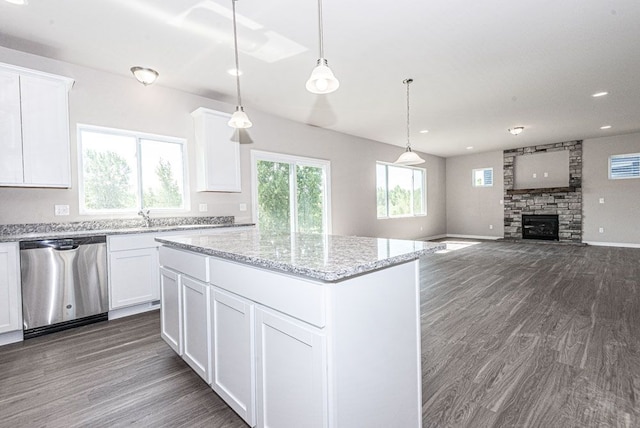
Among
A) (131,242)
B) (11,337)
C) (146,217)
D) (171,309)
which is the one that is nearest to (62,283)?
(11,337)

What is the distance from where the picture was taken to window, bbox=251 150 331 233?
5.20 metres

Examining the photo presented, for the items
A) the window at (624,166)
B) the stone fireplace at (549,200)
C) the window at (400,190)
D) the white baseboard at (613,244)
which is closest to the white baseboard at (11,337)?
the window at (400,190)

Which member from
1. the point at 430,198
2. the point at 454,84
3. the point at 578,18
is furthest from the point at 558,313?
the point at 430,198

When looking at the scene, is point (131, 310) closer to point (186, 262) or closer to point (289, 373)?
point (186, 262)

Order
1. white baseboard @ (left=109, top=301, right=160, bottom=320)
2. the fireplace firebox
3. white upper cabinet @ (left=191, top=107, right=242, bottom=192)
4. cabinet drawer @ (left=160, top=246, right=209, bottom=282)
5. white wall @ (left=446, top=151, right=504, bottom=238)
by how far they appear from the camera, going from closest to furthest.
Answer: cabinet drawer @ (left=160, top=246, right=209, bottom=282), white baseboard @ (left=109, top=301, right=160, bottom=320), white upper cabinet @ (left=191, top=107, right=242, bottom=192), the fireplace firebox, white wall @ (left=446, top=151, right=504, bottom=238)

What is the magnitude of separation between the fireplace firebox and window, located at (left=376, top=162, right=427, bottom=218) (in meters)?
2.81

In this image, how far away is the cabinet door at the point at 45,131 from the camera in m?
2.90

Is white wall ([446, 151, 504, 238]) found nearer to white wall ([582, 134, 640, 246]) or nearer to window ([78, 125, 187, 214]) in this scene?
white wall ([582, 134, 640, 246])

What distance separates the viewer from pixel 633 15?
266 cm

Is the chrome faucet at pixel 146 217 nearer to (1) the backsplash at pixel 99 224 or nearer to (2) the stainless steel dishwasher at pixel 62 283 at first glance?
(1) the backsplash at pixel 99 224

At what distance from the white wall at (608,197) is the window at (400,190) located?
402 centimetres

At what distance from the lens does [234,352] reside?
159cm

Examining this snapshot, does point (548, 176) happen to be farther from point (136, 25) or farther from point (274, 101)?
point (136, 25)

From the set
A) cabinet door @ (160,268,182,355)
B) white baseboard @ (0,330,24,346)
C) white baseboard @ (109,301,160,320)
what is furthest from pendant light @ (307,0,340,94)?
white baseboard @ (0,330,24,346)
